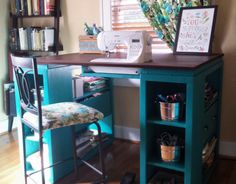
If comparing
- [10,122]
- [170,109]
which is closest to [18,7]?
[10,122]

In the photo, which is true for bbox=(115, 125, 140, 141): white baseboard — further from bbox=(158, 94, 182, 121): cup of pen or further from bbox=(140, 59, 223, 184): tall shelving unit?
bbox=(158, 94, 182, 121): cup of pen

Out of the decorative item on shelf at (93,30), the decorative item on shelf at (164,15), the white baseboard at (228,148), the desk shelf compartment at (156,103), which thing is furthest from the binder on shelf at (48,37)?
the white baseboard at (228,148)

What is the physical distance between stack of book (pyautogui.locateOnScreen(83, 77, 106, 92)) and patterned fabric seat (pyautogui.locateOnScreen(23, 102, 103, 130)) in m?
0.65

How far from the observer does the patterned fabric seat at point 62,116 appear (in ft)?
5.71

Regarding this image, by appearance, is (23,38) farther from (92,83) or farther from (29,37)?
(92,83)

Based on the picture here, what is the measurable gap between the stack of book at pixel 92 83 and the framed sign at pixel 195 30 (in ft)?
2.48

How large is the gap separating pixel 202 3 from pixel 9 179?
6.47ft

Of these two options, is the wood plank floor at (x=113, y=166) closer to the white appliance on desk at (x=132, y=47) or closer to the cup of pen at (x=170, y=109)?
the cup of pen at (x=170, y=109)

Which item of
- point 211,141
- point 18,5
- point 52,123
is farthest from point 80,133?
point 18,5

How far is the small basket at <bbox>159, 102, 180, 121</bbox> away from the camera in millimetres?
1764

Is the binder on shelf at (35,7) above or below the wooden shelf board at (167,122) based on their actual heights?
above

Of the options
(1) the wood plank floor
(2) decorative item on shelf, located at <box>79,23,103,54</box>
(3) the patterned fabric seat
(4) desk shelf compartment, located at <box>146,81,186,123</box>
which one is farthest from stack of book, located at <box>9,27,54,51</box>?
(4) desk shelf compartment, located at <box>146,81,186,123</box>

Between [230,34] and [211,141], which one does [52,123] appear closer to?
[211,141]

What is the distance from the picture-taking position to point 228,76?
2.46 m
